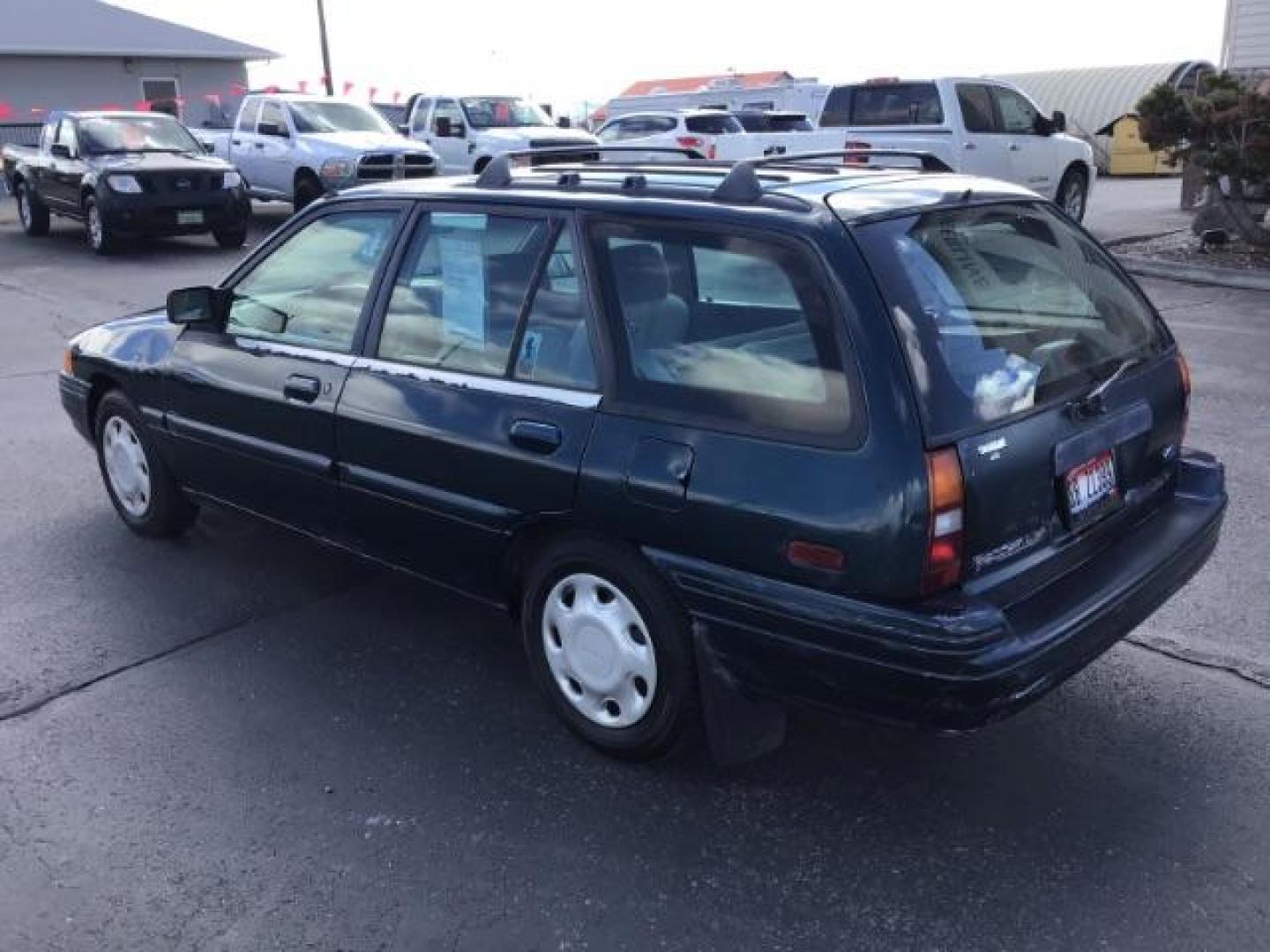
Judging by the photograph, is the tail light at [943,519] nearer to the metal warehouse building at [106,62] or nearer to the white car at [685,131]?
the white car at [685,131]

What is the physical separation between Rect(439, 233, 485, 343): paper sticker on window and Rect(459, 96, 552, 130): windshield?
17.3m

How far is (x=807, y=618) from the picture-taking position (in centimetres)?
Answer: 292

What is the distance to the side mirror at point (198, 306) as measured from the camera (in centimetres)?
457

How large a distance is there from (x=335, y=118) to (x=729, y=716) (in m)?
17.1

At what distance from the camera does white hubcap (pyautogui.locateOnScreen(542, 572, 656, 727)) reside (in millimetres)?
3340

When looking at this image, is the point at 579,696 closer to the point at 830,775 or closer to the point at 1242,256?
the point at 830,775

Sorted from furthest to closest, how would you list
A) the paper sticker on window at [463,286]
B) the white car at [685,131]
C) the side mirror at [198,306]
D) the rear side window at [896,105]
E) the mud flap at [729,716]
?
the white car at [685,131] → the rear side window at [896,105] → the side mirror at [198,306] → the paper sticker on window at [463,286] → the mud flap at [729,716]

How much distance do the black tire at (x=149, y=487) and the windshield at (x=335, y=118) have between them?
13669 mm

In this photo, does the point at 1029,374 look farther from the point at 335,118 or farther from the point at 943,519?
the point at 335,118

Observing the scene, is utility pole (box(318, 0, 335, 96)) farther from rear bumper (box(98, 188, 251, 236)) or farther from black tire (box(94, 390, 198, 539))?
black tire (box(94, 390, 198, 539))

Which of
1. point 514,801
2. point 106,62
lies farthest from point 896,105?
point 106,62

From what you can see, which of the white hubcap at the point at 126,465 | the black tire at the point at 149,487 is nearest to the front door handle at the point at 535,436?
the black tire at the point at 149,487

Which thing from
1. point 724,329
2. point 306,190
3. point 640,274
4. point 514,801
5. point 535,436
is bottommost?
point 514,801

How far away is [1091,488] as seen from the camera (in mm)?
3295
